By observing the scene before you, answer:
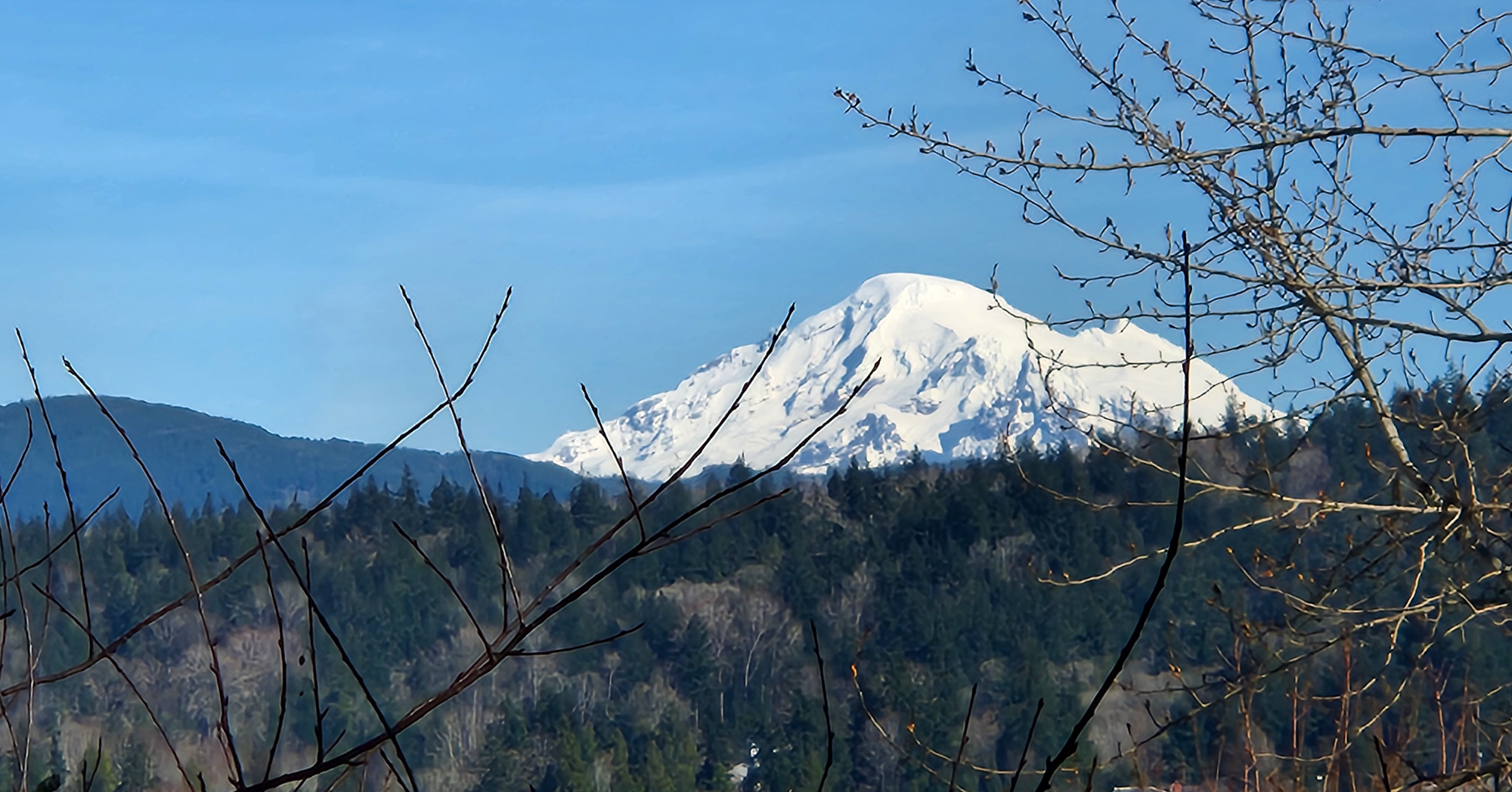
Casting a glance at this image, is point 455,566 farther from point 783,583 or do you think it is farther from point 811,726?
point 811,726

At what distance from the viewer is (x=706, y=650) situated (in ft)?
185

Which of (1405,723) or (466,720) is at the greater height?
(1405,723)

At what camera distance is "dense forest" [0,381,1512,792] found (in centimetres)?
4138

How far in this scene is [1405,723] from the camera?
368cm

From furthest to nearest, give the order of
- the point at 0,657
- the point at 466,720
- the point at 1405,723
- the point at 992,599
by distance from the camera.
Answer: the point at 992,599 < the point at 466,720 < the point at 1405,723 < the point at 0,657

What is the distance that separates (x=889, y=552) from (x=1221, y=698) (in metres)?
61.4

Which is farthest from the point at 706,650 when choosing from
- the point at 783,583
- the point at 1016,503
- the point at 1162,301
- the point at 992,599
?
the point at 1162,301

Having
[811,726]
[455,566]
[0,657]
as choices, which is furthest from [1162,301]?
[455,566]

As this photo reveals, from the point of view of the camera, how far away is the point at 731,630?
59.9 metres

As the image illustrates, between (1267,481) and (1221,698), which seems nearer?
(1221,698)

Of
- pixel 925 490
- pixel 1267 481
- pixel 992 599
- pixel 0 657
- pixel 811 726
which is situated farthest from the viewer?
pixel 925 490

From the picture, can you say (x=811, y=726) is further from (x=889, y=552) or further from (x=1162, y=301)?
(x=1162, y=301)

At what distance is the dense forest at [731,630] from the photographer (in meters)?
41.4

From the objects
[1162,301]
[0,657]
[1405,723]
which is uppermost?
[1162,301]
